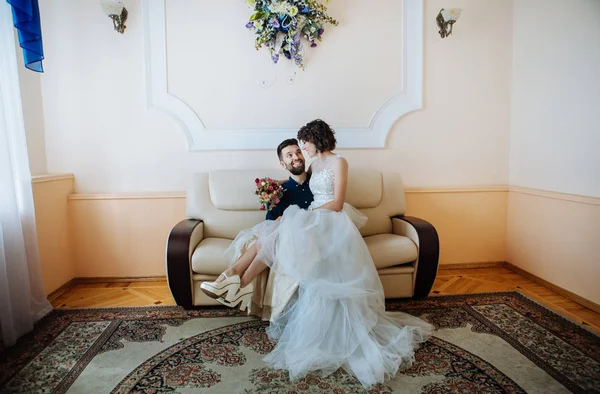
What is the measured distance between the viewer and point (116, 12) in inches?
130

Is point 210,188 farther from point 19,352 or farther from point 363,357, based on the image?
point 363,357

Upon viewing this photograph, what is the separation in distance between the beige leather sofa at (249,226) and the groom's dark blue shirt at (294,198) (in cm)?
28

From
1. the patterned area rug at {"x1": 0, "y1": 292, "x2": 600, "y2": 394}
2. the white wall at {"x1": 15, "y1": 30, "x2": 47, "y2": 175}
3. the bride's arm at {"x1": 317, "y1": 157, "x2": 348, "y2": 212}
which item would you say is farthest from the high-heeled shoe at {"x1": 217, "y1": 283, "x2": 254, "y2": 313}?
the white wall at {"x1": 15, "y1": 30, "x2": 47, "y2": 175}

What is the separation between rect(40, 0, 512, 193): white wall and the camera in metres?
3.47

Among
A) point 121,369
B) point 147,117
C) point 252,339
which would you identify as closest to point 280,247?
point 252,339

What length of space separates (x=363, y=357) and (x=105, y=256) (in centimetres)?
260

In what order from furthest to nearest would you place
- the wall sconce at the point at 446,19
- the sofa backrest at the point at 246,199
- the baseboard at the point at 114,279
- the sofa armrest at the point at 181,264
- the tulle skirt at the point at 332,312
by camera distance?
the baseboard at the point at 114,279 → the wall sconce at the point at 446,19 → the sofa backrest at the point at 246,199 → the sofa armrest at the point at 181,264 → the tulle skirt at the point at 332,312

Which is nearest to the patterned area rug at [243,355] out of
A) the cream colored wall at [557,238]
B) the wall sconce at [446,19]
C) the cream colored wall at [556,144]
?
the cream colored wall at [557,238]

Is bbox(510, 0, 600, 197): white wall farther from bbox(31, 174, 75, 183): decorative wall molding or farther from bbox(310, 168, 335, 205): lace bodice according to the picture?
bbox(31, 174, 75, 183): decorative wall molding

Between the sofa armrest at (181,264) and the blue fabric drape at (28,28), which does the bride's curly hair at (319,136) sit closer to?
the sofa armrest at (181,264)

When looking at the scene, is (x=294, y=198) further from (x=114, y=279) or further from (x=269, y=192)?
(x=114, y=279)

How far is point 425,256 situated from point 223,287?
4.88 ft

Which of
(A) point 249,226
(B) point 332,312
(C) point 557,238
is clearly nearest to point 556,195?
(C) point 557,238

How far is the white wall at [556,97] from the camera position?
2896 mm
